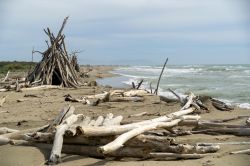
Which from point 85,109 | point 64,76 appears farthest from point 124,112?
point 64,76

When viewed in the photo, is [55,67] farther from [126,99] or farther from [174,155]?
[174,155]

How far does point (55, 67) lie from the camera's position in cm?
1767

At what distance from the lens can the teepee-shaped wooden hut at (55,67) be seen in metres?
17.2

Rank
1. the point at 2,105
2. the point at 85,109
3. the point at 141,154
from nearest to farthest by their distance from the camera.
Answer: the point at 141,154 → the point at 85,109 → the point at 2,105

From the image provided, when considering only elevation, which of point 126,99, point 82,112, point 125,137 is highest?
point 125,137

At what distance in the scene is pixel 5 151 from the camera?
18.2ft

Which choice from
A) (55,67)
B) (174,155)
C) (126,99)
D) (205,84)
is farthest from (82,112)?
(205,84)

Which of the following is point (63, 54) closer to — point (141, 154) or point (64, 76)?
point (64, 76)

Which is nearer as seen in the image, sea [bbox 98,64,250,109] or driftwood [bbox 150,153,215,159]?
driftwood [bbox 150,153,215,159]

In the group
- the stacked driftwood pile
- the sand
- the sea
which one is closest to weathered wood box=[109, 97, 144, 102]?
the sand

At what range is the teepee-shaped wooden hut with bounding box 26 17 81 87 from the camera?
56.3 ft

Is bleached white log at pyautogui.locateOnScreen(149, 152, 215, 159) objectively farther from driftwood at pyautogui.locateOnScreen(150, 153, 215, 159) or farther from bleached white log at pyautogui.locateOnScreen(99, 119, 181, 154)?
bleached white log at pyautogui.locateOnScreen(99, 119, 181, 154)

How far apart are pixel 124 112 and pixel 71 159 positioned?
4.36 metres

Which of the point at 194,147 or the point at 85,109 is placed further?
the point at 85,109
